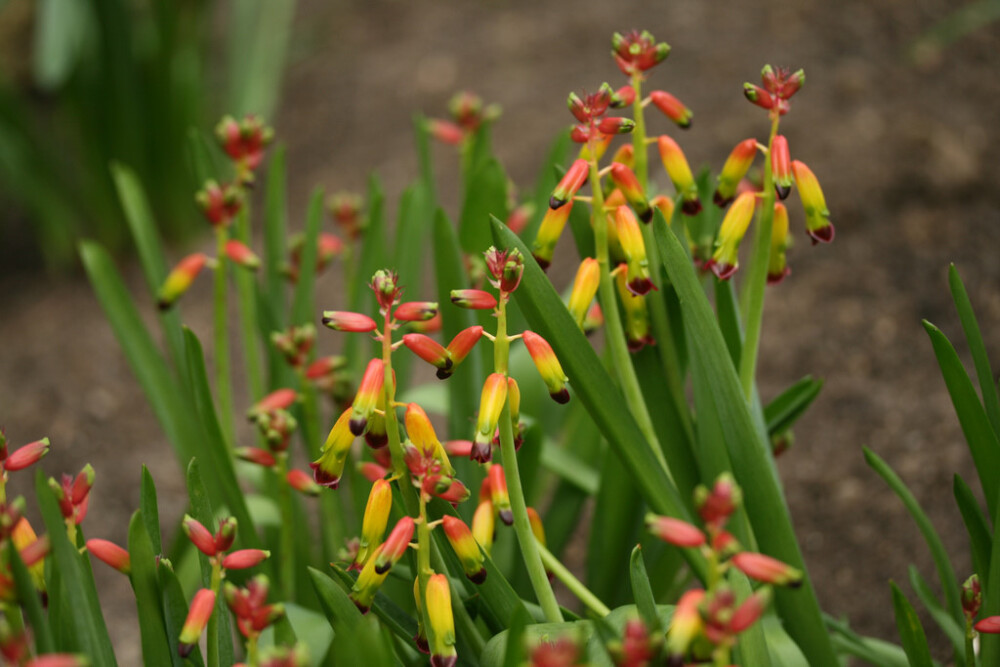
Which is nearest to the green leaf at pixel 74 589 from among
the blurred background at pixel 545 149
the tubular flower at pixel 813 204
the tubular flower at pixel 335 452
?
the tubular flower at pixel 335 452

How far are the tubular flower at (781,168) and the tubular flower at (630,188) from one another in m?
0.16

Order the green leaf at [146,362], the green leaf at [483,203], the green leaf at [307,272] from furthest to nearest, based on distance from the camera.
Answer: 1. the green leaf at [307,272]
2. the green leaf at [146,362]
3. the green leaf at [483,203]

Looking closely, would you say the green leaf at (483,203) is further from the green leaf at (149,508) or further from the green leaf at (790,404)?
the green leaf at (149,508)

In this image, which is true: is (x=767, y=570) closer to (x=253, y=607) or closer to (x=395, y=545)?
(x=395, y=545)

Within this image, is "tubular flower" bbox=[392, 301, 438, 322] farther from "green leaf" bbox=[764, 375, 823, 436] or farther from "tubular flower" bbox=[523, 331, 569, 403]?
"green leaf" bbox=[764, 375, 823, 436]

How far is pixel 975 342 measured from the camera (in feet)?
4.25

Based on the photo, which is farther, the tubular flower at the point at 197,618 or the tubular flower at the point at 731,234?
the tubular flower at the point at 731,234

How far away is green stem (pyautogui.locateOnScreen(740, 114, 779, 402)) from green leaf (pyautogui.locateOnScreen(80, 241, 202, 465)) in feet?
3.37

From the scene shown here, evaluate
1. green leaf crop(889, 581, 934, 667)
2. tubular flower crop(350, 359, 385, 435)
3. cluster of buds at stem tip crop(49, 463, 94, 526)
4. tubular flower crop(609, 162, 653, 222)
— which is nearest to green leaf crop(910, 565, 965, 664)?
green leaf crop(889, 581, 934, 667)

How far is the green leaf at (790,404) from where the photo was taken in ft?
4.98

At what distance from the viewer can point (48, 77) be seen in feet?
9.56

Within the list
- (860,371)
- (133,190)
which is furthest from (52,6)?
(860,371)

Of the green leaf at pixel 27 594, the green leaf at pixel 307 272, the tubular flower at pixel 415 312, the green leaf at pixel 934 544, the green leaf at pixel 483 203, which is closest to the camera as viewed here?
the green leaf at pixel 27 594

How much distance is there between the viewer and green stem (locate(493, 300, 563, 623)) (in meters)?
1.04
